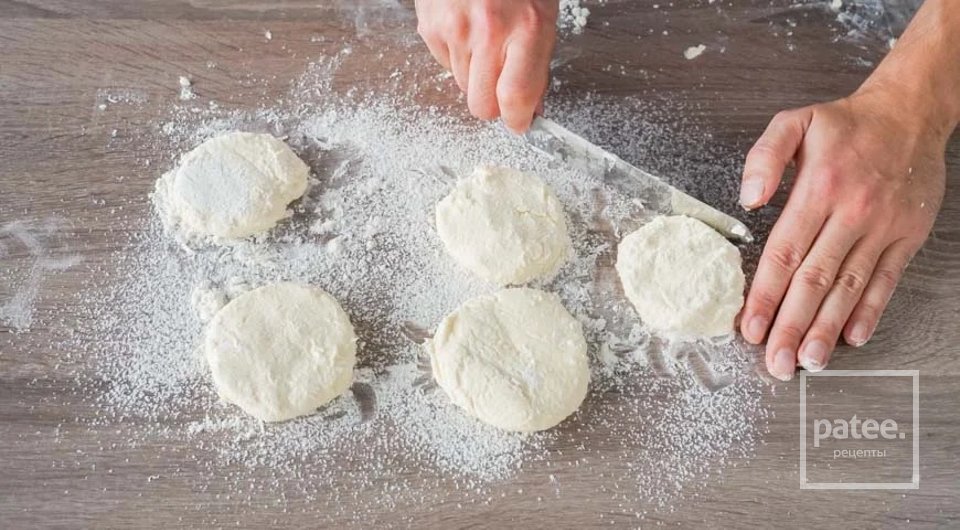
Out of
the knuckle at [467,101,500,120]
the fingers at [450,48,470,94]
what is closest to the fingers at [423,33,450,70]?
the fingers at [450,48,470,94]

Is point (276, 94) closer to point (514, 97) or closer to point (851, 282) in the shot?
point (514, 97)

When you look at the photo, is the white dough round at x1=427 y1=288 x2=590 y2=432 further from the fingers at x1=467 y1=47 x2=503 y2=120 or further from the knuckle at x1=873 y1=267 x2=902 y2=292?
the knuckle at x1=873 y1=267 x2=902 y2=292

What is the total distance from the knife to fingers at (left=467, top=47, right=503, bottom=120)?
0.12 metres

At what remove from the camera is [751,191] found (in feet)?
4.75

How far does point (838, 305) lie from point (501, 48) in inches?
28.3

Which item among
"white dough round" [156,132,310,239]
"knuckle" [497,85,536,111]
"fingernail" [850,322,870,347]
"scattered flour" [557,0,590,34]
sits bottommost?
"fingernail" [850,322,870,347]

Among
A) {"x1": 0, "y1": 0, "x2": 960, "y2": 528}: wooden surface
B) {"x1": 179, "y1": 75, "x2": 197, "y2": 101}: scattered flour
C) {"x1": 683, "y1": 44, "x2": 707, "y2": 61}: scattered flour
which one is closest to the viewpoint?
{"x1": 0, "y1": 0, "x2": 960, "y2": 528}: wooden surface

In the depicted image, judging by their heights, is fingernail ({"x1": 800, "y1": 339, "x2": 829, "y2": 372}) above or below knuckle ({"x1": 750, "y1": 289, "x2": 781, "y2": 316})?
below

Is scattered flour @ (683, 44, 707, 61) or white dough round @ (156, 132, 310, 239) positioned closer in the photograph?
white dough round @ (156, 132, 310, 239)

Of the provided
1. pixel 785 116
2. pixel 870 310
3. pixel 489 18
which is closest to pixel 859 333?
pixel 870 310

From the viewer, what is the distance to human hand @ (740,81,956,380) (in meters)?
1.42

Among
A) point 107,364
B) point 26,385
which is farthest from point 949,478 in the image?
point 26,385

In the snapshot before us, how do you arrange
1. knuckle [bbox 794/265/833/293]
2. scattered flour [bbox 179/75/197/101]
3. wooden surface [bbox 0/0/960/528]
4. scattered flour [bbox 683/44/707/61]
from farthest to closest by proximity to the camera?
scattered flour [bbox 683/44/707/61], scattered flour [bbox 179/75/197/101], knuckle [bbox 794/265/833/293], wooden surface [bbox 0/0/960/528]

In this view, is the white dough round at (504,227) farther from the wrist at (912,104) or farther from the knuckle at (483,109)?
the wrist at (912,104)
